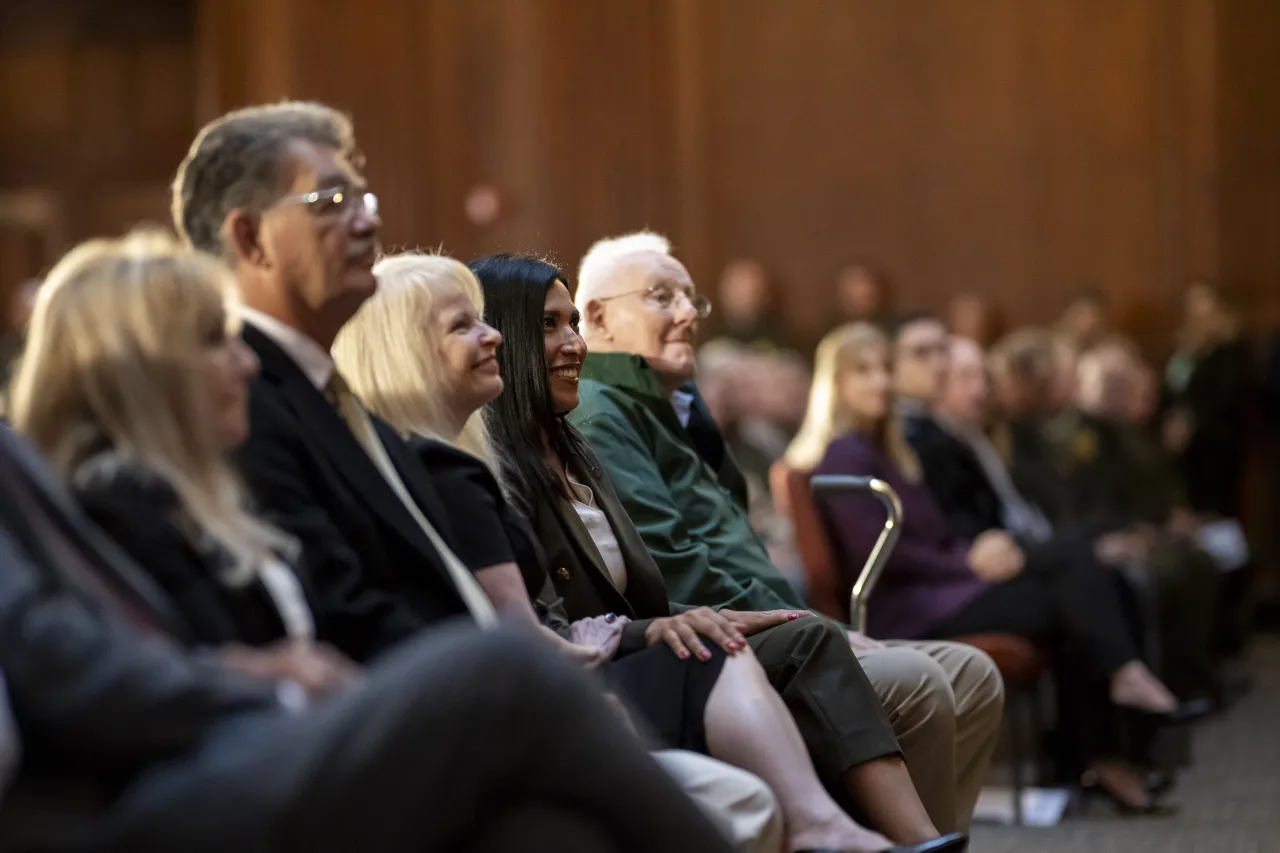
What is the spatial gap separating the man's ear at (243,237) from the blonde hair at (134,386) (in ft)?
1.37

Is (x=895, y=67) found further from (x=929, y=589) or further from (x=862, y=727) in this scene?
(x=862, y=727)

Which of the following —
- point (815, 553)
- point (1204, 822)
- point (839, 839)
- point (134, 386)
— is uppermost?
point (134, 386)

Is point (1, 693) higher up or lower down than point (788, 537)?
higher up

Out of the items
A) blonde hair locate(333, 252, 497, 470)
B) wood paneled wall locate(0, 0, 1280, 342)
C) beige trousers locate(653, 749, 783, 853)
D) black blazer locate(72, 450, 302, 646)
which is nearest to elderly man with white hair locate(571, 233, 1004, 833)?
blonde hair locate(333, 252, 497, 470)

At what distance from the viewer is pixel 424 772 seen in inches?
71.7

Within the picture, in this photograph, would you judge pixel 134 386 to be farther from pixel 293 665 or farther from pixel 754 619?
pixel 754 619

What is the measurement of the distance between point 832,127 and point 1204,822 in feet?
21.6

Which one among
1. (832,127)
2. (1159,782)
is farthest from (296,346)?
(832,127)

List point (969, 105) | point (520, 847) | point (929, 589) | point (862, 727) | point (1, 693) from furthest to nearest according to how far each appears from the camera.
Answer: point (969, 105), point (929, 589), point (862, 727), point (520, 847), point (1, 693)

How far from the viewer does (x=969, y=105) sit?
34.9 feet

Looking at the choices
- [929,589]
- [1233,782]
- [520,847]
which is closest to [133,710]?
[520,847]

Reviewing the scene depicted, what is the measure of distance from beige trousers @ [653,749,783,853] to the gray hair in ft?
3.00

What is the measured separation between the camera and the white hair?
3738 millimetres

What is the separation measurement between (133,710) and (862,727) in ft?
4.48
